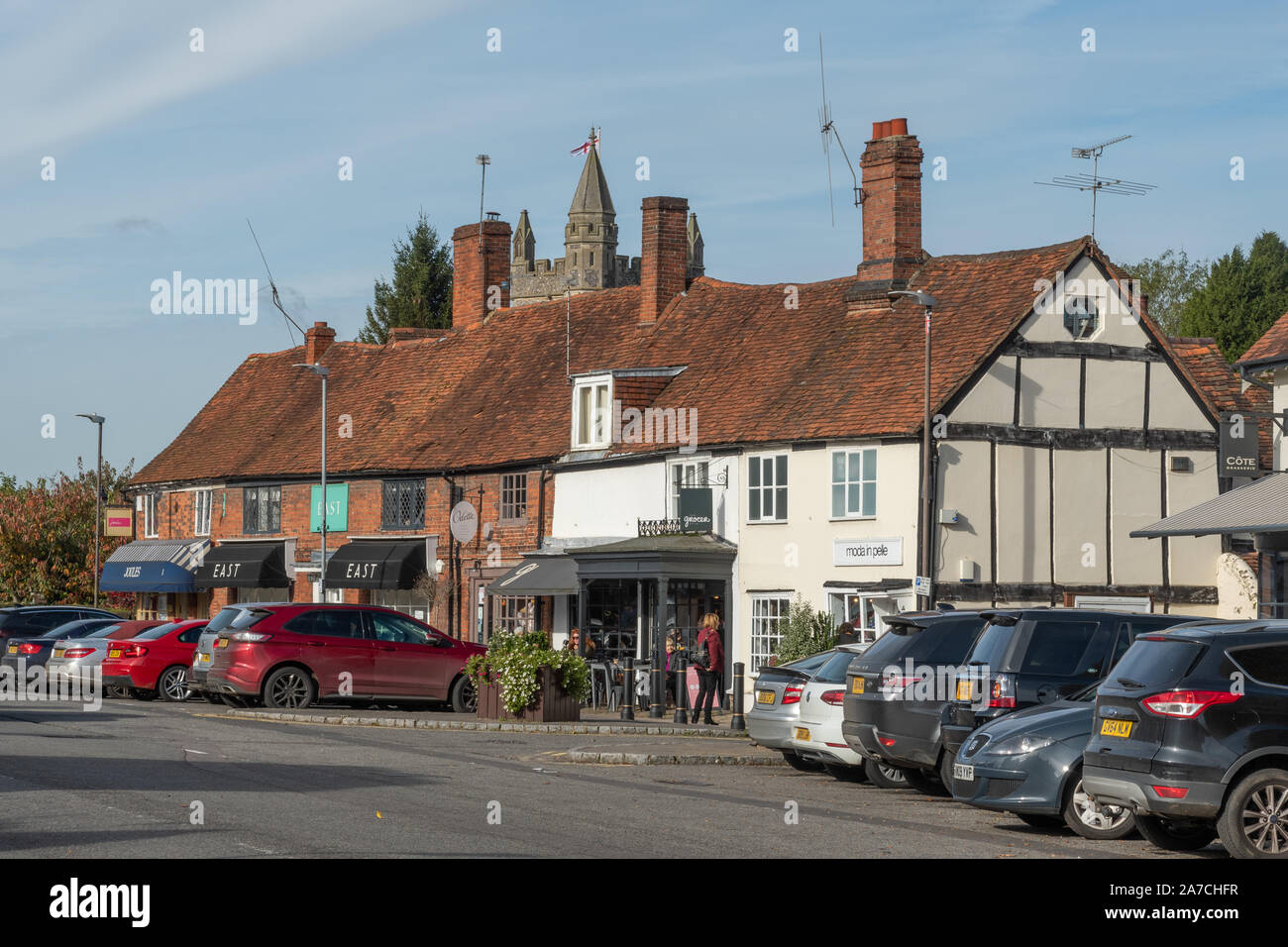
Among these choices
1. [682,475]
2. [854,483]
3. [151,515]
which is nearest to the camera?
[854,483]

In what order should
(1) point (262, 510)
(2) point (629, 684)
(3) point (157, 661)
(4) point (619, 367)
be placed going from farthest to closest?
(1) point (262, 510) → (4) point (619, 367) → (2) point (629, 684) → (3) point (157, 661)

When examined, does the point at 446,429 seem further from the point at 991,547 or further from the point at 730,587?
the point at 991,547

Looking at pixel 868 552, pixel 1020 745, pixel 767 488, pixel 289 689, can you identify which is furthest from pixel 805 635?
pixel 1020 745

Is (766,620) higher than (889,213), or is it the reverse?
(889,213)

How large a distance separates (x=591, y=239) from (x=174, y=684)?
260 ft

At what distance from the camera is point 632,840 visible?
13078 millimetres

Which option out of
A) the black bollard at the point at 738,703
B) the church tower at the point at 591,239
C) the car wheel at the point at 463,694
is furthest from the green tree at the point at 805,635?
the church tower at the point at 591,239

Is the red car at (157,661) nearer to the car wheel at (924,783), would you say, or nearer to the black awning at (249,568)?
the black awning at (249,568)

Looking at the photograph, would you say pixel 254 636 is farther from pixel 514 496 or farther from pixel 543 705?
pixel 514 496

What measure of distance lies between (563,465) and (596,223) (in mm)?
71518

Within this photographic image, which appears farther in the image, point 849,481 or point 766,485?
point 766,485

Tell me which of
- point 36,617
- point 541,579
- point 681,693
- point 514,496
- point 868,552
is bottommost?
point 681,693

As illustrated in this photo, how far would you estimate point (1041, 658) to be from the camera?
16.7 m
